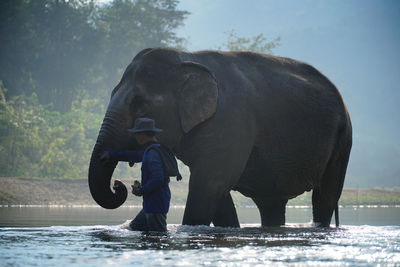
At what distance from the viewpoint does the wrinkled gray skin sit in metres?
8.46

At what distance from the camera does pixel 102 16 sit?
54.0m

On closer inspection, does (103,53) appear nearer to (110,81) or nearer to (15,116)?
(110,81)

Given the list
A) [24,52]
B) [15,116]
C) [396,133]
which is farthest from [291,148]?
[396,133]

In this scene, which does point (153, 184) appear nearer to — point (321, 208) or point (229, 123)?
point (229, 123)

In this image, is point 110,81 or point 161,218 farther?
point 110,81

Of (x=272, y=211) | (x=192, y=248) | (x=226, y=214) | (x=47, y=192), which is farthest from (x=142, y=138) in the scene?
(x=47, y=192)

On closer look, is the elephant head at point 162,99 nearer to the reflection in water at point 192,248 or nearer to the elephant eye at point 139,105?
the elephant eye at point 139,105

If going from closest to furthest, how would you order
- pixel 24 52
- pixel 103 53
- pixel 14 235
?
pixel 14 235, pixel 24 52, pixel 103 53

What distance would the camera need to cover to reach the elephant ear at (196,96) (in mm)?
8547

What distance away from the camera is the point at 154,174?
287 inches

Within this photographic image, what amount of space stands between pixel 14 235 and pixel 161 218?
4.88 ft

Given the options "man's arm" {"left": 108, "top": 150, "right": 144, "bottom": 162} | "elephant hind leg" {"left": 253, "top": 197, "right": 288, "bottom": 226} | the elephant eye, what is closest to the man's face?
"man's arm" {"left": 108, "top": 150, "right": 144, "bottom": 162}

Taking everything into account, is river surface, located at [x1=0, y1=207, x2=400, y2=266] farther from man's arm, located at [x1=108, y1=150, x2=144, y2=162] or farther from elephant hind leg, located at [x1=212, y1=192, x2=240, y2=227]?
elephant hind leg, located at [x1=212, y1=192, x2=240, y2=227]

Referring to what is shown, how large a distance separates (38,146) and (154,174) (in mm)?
24698
